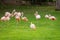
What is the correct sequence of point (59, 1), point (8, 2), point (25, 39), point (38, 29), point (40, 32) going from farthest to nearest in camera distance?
point (8, 2)
point (59, 1)
point (38, 29)
point (40, 32)
point (25, 39)

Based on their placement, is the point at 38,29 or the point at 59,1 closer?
the point at 38,29

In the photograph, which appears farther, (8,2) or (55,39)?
(8,2)

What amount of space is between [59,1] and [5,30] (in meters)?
10.2

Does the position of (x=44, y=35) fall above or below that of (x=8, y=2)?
below

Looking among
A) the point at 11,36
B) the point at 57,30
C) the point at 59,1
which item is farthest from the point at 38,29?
the point at 59,1

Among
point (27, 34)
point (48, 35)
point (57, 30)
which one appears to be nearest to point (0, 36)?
point (27, 34)

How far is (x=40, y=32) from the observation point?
30.0ft

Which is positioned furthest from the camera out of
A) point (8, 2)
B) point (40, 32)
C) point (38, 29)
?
point (8, 2)

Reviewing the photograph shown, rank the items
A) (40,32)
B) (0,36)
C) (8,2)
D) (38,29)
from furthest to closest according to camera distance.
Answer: (8,2)
(38,29)
(40,32)
(0,36)

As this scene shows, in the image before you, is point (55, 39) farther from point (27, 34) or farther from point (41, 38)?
point (27, 34)

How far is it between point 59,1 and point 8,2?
7.02m

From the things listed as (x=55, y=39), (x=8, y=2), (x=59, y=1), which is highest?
(x=8, y=2)

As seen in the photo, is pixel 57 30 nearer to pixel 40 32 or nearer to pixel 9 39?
pixel 40 32

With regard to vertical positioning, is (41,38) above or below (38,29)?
below
